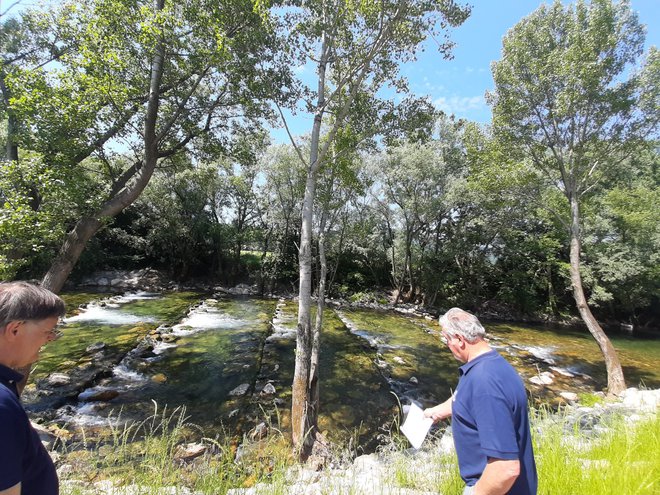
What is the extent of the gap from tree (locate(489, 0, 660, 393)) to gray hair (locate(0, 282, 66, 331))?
12.6m

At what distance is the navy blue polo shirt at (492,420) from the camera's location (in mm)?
1901

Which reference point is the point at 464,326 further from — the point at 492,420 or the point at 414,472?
the point at 414,472

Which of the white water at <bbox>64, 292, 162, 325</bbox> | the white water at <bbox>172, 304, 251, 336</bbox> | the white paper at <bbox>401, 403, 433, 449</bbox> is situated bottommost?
the white water at <bbox>64, 292, 162, 325</bbox>

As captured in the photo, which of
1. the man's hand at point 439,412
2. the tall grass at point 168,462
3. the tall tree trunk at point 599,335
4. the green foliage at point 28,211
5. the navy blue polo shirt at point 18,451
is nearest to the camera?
the navy blue polo shirt at point 18,451

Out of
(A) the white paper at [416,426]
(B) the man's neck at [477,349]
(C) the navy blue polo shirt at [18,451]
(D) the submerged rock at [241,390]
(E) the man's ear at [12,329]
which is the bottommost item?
(D) the submerged rock at [241,390]

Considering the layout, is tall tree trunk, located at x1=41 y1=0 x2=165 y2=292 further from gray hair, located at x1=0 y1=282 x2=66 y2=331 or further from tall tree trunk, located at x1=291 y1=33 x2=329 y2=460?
gray hair, located at x1=0 y1=282 x2=66 y2=331

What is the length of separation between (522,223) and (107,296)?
92.0 feet

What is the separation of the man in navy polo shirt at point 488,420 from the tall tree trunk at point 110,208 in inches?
304

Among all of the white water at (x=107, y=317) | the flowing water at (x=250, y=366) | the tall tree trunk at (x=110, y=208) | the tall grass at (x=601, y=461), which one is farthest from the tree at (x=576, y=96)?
the white water at (x=107, y=317)

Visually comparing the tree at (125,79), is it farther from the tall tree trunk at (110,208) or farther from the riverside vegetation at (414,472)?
the riverside vegetation at (414,472)

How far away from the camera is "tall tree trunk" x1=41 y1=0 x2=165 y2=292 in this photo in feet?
22.2

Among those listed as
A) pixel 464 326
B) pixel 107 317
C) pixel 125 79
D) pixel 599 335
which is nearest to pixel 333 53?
pixel 125 79

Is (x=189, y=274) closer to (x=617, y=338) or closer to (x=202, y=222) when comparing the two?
(x=202, y=222)

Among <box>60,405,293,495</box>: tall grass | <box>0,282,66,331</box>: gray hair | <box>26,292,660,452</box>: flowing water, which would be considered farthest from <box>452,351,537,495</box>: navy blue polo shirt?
<box>0,282,66,331</box>: gray hair
